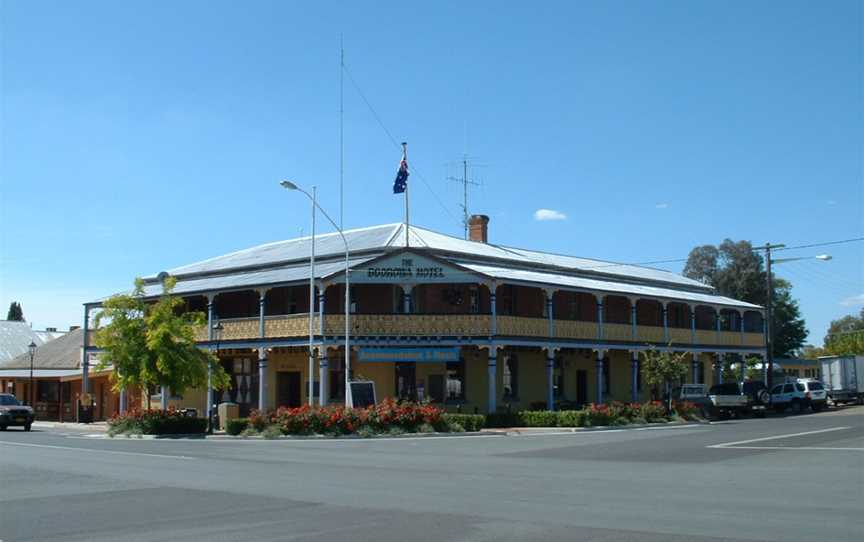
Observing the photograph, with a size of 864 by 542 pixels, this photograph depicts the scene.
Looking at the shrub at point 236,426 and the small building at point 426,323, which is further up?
the small building at point 426,323

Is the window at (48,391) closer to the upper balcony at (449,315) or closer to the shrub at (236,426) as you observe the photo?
the upper balcony at (449,315)

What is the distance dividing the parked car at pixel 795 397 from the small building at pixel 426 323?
3861 mm

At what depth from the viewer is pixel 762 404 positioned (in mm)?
45094

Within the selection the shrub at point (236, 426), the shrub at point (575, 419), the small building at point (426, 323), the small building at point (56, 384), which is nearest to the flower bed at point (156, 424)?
the shrub at point (236, 426)

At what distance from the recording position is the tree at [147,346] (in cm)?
3422

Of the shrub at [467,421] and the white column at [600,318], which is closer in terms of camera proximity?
the shrub at [467,421]

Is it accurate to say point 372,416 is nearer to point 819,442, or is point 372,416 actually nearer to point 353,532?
point 819,442

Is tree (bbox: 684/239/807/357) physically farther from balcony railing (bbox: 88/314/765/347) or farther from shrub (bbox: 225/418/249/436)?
shrub (bbox: 225/418/249/436)

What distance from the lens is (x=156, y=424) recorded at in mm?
33500

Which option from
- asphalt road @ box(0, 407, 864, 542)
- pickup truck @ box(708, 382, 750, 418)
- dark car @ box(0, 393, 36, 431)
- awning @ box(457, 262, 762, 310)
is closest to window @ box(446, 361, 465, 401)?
awning @ box(457, 262, 762, 310)

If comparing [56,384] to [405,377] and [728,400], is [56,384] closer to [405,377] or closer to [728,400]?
[405,377]

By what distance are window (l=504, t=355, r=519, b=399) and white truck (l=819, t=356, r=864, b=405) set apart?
963 inches

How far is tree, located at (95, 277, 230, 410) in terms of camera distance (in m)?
34.2

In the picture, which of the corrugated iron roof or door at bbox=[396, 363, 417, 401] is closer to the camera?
door at bbox=[396, 363, 417, 401]
